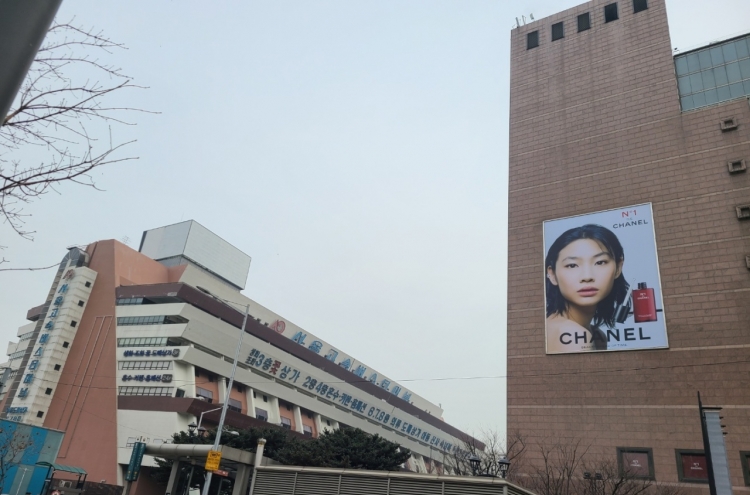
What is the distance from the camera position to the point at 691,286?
38.5 metres

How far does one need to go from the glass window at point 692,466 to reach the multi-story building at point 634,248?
61mm

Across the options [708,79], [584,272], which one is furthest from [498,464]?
[708,79]

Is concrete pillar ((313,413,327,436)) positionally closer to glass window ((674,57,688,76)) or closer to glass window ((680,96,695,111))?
glass window ((680,96,695,111))

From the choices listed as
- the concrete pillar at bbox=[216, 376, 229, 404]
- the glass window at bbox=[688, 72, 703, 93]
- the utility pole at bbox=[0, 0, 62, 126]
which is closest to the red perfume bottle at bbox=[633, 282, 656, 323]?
the glass window at bbox=[688, 72, 703, 93]

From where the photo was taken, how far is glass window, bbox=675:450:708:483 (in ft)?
110

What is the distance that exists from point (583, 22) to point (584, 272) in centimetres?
2594

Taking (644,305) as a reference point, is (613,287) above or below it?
above

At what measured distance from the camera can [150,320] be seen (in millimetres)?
61656

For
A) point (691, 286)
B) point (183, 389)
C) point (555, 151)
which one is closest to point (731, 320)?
point (691, 286)

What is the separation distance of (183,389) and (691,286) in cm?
4729

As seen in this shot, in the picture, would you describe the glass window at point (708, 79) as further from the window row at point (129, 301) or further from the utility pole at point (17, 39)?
the window row at point (129, 301)

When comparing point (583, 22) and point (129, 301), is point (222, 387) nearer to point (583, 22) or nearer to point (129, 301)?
point (129, 301)

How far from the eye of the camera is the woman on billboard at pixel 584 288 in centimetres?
3919

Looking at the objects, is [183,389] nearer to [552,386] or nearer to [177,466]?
[177,466]
